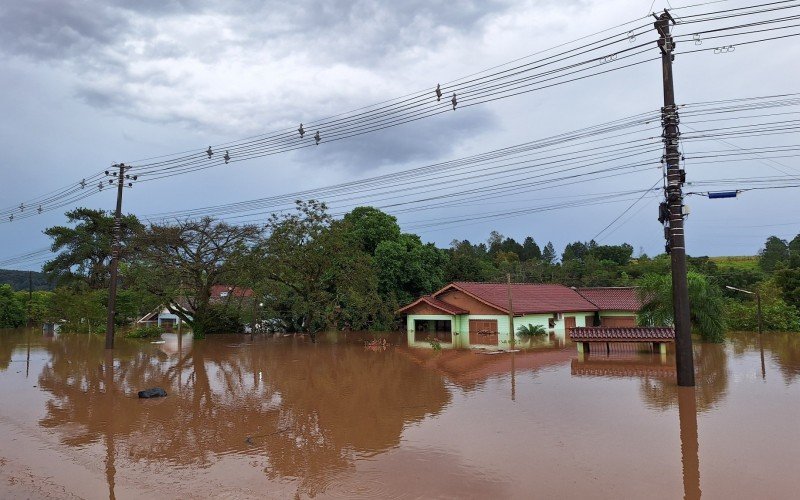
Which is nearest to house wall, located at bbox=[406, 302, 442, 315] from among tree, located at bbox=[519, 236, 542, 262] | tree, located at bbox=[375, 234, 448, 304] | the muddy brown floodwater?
tree, located at bbox=[375, 234, 448, 304]

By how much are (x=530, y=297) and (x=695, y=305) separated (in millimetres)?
A: 12522

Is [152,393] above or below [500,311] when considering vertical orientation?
below

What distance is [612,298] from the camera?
39.8 metres

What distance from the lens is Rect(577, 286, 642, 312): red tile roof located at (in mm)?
38219

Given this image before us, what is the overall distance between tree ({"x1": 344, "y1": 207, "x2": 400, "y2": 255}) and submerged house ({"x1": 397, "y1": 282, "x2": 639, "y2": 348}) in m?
7.19

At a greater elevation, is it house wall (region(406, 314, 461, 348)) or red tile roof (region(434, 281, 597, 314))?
red tile roof (region(434, 281, 597, 314))

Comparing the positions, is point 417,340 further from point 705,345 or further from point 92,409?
point 92,409

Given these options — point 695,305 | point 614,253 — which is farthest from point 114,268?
point 614,253

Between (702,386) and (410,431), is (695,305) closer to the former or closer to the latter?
(702,386)

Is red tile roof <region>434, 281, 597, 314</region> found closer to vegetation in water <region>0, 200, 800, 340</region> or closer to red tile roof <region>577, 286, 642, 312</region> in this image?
red tile roof <region>577, 286, 642, 312</region>

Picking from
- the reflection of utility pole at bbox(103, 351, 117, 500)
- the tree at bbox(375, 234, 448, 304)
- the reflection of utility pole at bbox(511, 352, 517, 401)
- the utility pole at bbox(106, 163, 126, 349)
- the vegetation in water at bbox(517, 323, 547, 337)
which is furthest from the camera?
the tree at bbox(375, 234, 448, 304)

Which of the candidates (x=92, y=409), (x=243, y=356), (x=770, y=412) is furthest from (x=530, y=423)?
(x=243, y=356)

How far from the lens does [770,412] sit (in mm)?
12188

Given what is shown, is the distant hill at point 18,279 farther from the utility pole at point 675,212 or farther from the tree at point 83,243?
the utility pole at point 675,212
